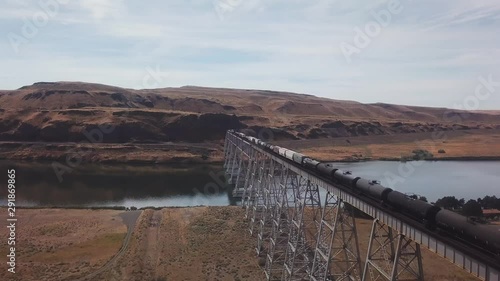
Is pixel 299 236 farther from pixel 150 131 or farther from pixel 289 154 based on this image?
pixel 150 131

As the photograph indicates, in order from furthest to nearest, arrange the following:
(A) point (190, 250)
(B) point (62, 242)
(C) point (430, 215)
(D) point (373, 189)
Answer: (B) point (62, 242) < (A) point (190, 250) < (D) point (373, 189) < (C) point (430, 215)

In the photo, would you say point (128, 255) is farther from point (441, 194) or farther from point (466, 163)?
point (466, 163)

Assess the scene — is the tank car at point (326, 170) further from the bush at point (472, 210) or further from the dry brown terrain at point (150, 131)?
the dry brown terrain at point (150, 131)

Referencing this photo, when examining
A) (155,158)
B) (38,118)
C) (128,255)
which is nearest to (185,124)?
(155,158)

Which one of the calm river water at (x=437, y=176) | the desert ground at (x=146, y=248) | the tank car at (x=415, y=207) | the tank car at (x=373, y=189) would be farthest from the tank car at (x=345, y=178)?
the calm river water at (x=437, y=176)

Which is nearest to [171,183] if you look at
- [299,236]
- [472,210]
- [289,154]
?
[289,154]

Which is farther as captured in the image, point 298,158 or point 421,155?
point 421,155
